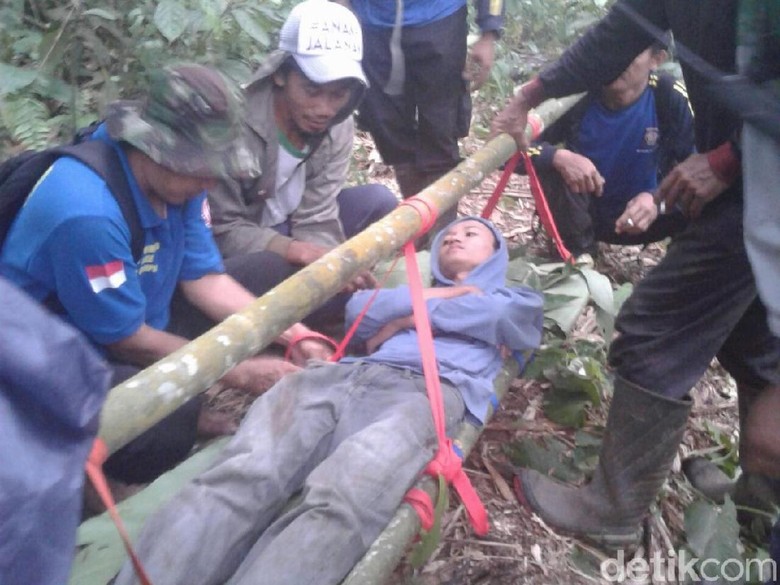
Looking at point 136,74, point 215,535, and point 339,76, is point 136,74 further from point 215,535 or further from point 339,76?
point 215,535

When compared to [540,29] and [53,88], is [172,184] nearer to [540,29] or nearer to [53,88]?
[53,88]

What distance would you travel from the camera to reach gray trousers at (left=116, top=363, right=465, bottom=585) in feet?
5.88

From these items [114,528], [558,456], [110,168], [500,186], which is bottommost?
[558,456]

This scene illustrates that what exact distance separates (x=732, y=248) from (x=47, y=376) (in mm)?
1734

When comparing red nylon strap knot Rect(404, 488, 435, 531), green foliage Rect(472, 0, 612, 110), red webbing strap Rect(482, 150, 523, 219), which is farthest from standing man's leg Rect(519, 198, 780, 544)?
green foliage Rect(472, 0, 612, 110)

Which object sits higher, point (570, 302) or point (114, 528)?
point (114, 528)

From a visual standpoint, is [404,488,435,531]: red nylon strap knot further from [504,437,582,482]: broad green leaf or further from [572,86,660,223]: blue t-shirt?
[572,86,660,223]: blue t-shirt

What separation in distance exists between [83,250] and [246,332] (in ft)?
1.78

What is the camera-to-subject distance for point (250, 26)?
351 cm

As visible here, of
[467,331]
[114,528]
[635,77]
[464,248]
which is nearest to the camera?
[114,528]

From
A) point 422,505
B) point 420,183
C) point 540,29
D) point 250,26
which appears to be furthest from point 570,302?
point 540,29

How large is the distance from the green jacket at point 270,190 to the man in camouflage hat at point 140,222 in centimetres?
54

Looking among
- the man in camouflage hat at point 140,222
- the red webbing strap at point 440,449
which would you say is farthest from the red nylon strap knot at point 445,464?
the man in camouflage hat at point 140,222

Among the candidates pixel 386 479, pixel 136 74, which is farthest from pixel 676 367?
pixel 136 74
